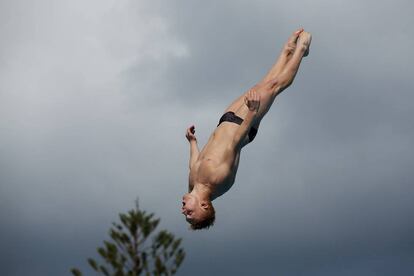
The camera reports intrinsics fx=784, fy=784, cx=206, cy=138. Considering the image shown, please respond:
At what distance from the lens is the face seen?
56.1 feet

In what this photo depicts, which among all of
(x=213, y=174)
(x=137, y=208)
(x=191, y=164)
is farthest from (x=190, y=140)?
(x=137, y=208)

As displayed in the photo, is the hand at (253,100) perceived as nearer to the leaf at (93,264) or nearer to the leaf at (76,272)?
the leaf at (93,264)

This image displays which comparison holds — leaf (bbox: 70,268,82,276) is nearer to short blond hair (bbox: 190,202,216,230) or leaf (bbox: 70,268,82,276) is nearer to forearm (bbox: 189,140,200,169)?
short blond hair (bbox: 190,202,216,230)

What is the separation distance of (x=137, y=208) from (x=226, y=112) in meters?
7.61

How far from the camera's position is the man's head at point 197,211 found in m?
17.1

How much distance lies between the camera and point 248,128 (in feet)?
55.6

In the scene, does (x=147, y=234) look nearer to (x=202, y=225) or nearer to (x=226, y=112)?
(x=202, y=225)

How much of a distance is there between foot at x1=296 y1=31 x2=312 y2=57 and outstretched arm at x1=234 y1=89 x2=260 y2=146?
95.4 inches

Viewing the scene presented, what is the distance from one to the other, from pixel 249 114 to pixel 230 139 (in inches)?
47.5

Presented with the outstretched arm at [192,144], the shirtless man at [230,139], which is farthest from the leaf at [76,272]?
the outstretched arm at [192,144]

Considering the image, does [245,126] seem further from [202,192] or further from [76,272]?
[76,272]

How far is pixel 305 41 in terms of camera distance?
730 inches

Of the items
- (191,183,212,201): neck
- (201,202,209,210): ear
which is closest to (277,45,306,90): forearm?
(191,183,212,201): neck

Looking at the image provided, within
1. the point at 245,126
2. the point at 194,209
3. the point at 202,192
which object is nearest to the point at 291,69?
the point at 245,126
